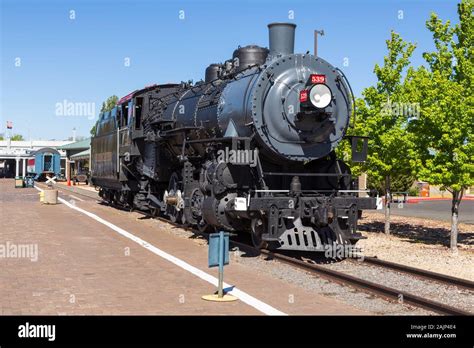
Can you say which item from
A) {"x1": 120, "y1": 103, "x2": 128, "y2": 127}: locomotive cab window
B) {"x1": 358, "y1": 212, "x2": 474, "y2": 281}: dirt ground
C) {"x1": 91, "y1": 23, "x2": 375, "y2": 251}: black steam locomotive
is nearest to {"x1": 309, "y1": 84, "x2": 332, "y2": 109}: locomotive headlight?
{"x1": 91, "y1": 23, "x2": 375, "y2": 251}: black steam locomotive

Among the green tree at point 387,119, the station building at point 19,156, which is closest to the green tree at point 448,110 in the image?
the green tree at point 387,119

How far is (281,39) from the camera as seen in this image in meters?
12.7

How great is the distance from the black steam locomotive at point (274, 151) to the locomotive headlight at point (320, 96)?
20mm

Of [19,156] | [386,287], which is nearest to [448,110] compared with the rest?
[386,287]

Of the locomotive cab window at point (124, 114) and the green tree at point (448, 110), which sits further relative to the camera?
the locomotive cab window at point (124, 114)

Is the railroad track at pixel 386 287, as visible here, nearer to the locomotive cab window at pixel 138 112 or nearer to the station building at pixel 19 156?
the locomotive cab window at pixel 138 112

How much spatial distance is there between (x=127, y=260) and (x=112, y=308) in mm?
3955

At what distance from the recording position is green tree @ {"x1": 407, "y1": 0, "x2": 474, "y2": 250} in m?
14.2

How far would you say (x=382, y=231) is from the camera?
63.6 feet

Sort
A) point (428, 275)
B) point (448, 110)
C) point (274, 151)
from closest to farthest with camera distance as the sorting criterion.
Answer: point (428, 275) → point (274, 151) → point (448, 110)

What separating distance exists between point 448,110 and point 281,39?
16.3 feet

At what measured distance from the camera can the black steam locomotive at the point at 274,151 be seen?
11.2 meters

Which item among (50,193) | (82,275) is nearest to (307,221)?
(82,275)

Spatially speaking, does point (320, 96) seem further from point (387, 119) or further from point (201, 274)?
point (387, 119)
